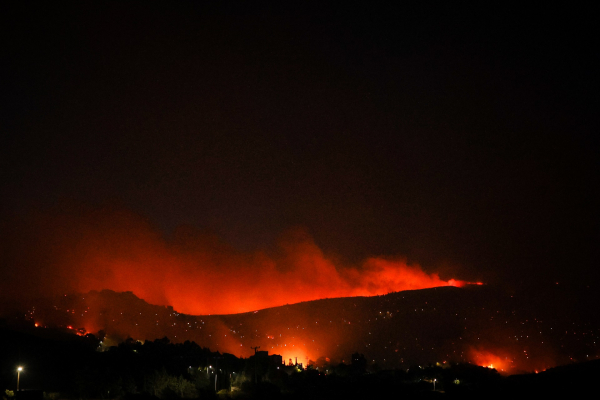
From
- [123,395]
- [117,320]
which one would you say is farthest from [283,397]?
[117,320]

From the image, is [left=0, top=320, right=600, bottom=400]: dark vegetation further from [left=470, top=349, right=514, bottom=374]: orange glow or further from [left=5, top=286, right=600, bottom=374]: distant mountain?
[left=5, top=286, right=600, bottom=374]: distant mountain

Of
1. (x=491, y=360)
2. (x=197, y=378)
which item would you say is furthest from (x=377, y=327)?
(x=197, y=378)

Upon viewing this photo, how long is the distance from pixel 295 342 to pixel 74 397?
4415 cm

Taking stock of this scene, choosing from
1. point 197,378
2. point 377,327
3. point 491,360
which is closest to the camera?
point 197,378

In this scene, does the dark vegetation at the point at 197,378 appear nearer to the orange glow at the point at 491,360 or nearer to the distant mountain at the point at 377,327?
the orange glow at the point at 491,360

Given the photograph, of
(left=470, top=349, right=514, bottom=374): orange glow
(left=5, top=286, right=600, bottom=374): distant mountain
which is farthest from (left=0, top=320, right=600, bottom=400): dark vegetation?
(left=5, top=286, right=600, bottom=374): distant mountain

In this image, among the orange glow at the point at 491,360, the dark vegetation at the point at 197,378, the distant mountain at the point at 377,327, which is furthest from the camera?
the distant mountain at the point at 377,327

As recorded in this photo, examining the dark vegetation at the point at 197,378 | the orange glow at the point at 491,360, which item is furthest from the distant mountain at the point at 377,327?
the dark vegetation at the point at 197,378

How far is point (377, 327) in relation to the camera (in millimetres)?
75938

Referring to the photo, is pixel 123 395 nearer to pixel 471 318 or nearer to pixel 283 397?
pixel 283 397

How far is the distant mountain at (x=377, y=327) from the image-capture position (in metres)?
67.2

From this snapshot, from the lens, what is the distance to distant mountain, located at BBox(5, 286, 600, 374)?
67.2 meters

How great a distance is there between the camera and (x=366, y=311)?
81188mm

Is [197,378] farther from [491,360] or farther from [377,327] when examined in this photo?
[491,360]
